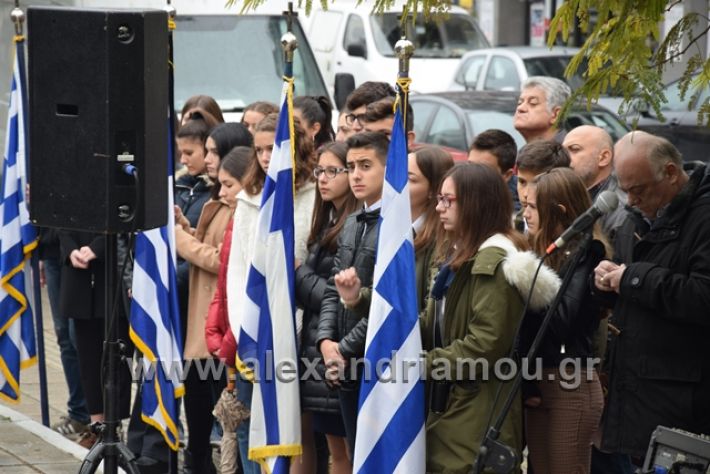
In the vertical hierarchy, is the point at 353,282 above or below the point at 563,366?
above

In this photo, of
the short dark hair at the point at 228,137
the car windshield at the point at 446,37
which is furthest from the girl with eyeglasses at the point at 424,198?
the car windshield at the point at 446,37

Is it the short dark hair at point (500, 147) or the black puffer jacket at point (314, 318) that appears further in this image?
Answer: the short dark hair at point (500, 147)

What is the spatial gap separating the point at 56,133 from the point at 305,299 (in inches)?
54.9

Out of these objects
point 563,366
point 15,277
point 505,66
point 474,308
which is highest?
point 505,66

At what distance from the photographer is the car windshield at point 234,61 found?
43.9ft

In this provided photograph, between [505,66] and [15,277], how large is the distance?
11974 mm

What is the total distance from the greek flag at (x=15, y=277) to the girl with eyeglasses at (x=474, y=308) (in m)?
3.79

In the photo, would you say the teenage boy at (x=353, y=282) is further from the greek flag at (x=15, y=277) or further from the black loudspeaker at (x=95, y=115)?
the greek flag at (x=15, y=277)

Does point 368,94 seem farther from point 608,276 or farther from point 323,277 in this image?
point 608,276

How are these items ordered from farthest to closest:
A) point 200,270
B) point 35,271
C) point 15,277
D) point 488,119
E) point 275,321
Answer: point 488,119 < point 35,271 < point 15,277 < point 200,270 < point 275,321

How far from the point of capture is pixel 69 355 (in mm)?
8719

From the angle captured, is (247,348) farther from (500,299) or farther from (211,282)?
(500,299)

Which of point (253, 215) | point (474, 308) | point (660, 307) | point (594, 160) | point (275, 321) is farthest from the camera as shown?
point (253, 215)

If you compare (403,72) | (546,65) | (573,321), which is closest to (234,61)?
(546,65)
